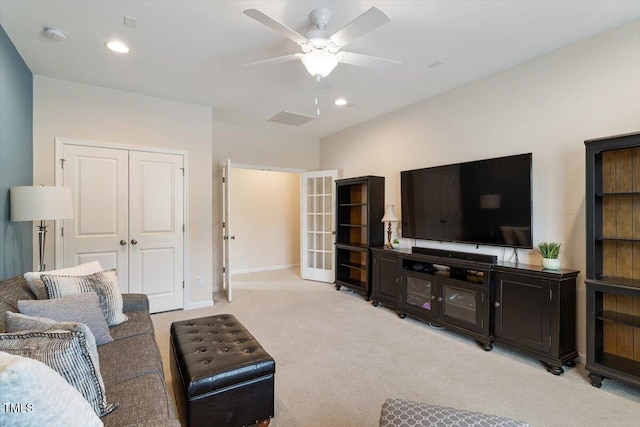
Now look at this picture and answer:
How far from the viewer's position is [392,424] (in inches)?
50.0

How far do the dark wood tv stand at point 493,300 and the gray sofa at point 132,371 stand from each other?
2.74 metres

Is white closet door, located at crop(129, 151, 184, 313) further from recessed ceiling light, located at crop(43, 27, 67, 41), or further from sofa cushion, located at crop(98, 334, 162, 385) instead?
sofa cushion, located at crop(98, 334, 162, 385)

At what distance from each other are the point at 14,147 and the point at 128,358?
2373mm

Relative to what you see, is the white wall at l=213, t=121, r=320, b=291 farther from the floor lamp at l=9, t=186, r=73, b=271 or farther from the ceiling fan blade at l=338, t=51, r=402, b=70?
the ceiling fan blade at l=338, t=51, r=402, b=70

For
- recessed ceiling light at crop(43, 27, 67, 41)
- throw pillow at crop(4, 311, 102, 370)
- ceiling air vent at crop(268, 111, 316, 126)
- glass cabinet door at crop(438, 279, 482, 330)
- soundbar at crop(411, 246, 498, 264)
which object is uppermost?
ceiling air vent at crop(268, 111, 316, 126)

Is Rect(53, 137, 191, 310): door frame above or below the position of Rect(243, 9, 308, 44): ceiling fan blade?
below

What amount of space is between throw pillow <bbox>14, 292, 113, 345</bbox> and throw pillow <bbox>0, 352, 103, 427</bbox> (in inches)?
40.9

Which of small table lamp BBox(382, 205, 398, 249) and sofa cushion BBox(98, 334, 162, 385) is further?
small table lamp BBox(382, 205, 398, 249)

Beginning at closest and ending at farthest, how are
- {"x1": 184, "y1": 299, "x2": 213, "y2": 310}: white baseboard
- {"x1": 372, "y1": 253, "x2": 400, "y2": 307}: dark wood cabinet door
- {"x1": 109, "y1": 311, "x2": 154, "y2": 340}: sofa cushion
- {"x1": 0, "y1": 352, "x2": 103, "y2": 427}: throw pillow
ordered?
{"x1": 0, "y1": 352, "x2": 103, "y2": 427}: throw pillow
{"x1": 109, "y1": 311, "x2": 154, "y2": 340}: sofa cushion
{"x1": 372, "y1": 253, "x2": 400, "y2": 307}: dark wood cabinet door
{"x1": 184, "y1": 299, "x2": 213, "y2": 310}: white baseboard

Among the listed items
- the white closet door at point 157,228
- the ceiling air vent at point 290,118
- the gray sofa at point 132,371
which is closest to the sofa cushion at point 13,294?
the gray sofa at point 132,371

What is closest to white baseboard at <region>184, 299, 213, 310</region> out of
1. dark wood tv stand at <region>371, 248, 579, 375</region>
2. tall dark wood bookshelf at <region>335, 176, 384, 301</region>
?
tall dark wood bookshelf at <region>335, 176, 384, 301</region>

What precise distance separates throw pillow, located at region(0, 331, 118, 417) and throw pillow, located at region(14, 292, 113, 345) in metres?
0.66

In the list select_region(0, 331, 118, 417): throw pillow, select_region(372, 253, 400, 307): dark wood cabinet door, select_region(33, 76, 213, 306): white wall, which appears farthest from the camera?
select_region(372, 253, 400, 307): dark wood cabinet door

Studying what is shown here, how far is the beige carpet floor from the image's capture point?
6.73 ft
